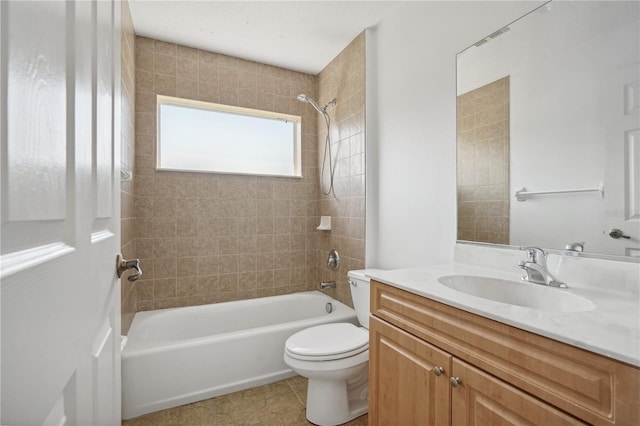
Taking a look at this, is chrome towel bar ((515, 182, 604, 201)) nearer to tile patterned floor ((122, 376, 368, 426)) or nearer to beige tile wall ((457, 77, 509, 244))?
beige tile wall ((457, 77, 509, 244))

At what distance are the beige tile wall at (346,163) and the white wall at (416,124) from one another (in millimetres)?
89

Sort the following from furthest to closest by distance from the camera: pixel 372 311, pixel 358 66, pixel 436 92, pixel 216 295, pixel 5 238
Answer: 1. pixel 216 295
2. pixel 358 66
3. pixel 436 92
4. pixel 372 311
5. pixel 5 238

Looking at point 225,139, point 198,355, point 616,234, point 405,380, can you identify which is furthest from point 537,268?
point 225,139

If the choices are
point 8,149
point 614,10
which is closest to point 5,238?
point 8,149

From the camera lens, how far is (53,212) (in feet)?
1.23

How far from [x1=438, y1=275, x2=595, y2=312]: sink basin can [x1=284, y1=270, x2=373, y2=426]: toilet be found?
2.30ft

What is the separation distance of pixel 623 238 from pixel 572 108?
0.52 meters

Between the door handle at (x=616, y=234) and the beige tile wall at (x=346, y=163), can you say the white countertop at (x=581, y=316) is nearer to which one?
the door handle at (x=616, y=234)

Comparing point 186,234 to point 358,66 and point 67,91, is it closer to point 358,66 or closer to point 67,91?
point 358,66

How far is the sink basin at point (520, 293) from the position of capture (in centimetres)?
97

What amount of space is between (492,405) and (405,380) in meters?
0.35

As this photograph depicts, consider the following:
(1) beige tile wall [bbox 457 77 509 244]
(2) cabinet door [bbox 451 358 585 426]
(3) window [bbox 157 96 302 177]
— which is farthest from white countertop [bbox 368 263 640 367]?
(3) window [bbox 157 96 302 177]

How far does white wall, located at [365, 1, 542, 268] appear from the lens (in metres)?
1.62

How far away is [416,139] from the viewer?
1867mm
